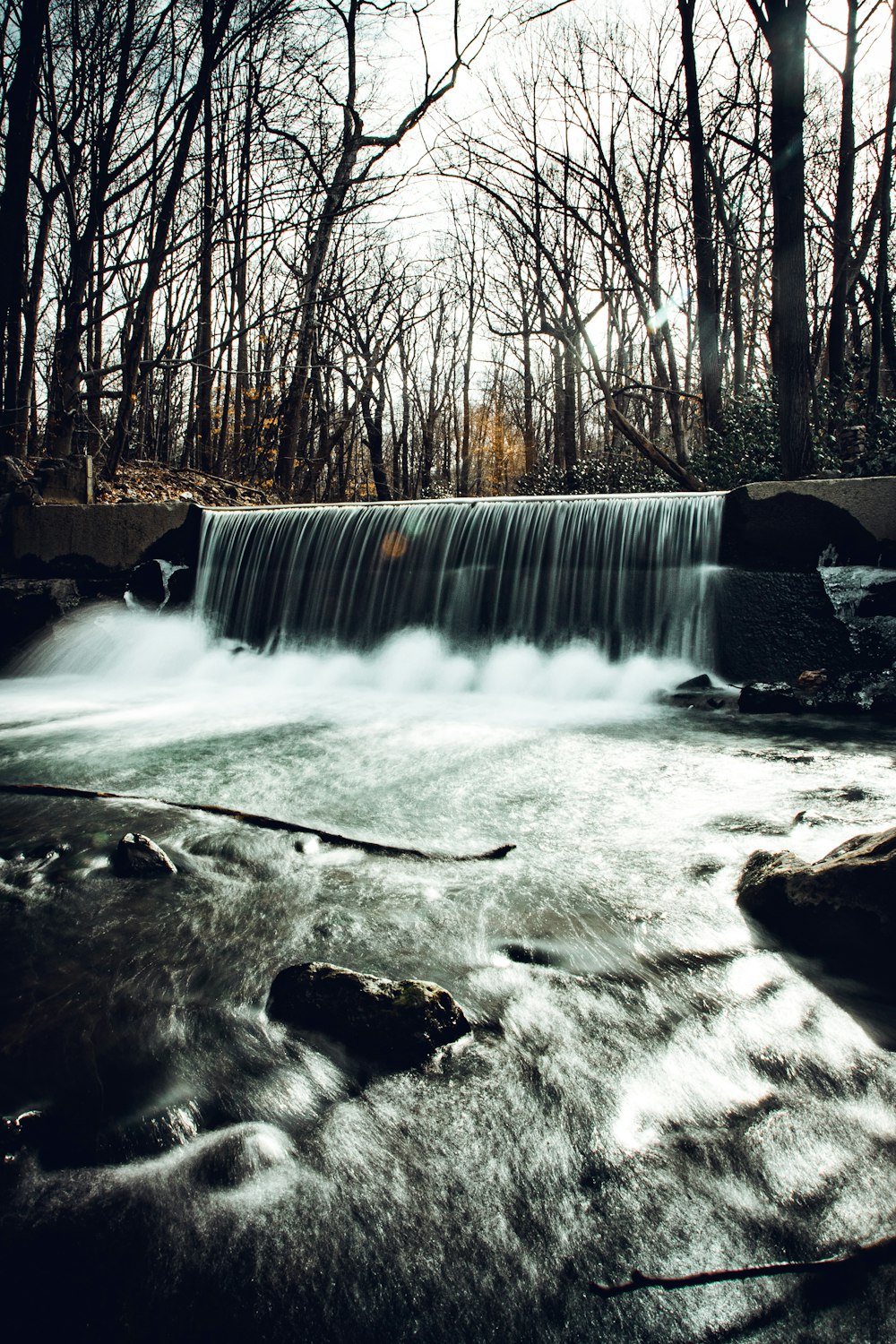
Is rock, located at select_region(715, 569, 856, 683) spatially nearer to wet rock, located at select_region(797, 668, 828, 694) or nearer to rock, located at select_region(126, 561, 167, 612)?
wet rock, located at select_region(797, 668, 828, 694)

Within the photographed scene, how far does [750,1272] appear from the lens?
1229mm

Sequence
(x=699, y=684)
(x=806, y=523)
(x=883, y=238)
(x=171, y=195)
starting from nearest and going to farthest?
(x=806, y=523) → (x=699, y=684) → (x=171, y=195) → (x=883, y=238)

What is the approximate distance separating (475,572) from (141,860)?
5.89 m

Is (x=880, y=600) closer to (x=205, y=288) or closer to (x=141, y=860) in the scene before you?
(x=141, y=860)

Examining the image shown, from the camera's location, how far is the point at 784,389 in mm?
8570

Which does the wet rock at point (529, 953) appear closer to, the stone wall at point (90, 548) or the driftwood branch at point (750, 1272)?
the driftwood branch at point (750, 1272)

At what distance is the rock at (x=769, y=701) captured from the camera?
5977mm

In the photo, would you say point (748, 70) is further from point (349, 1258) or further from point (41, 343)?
point (349, 1258)

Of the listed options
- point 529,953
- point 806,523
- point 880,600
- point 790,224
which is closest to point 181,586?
point 806,523

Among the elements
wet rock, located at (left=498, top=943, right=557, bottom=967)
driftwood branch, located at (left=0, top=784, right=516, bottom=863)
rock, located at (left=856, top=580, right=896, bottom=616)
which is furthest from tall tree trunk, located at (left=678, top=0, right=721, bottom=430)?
wet rock, located at (left=498, top=943, right=557, bottom=967)

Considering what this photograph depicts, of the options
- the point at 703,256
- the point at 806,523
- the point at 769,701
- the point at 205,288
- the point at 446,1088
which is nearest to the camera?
the point at 446,1088

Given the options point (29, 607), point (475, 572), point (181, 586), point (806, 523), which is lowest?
point (29, 607)

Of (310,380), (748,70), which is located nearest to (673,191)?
(748,70)

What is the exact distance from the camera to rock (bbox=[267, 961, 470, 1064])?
1.82 metres
